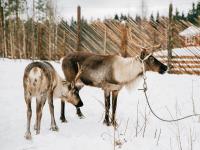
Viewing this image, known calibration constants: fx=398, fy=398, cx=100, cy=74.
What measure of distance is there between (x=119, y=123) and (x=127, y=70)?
0.96 meters

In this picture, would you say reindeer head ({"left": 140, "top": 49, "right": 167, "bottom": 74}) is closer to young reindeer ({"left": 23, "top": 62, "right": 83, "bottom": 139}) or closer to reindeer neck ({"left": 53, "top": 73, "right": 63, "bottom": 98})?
reindeer neck ({"left": 53, "top": 73, "right": 63, "bottom": 98})

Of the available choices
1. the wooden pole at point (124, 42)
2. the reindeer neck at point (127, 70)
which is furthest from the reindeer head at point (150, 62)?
the wooden pole at point (124, 42)

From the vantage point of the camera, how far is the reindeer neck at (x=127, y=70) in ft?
23.4

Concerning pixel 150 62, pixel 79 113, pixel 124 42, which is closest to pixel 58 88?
pixel 79 113

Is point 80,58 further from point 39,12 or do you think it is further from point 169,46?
point 39,12

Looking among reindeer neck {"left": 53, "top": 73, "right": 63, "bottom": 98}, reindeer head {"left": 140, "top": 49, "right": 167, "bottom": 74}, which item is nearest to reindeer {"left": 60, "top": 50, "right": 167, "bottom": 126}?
reindeer head {"left": 140, "top": 49, "right": 167, "bottom": 74}

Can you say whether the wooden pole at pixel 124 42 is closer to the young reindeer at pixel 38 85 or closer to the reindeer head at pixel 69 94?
the reindeer head at pixel 69 94

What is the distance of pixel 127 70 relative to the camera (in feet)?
23.5

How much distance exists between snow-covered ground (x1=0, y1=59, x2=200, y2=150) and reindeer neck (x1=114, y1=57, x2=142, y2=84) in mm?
344

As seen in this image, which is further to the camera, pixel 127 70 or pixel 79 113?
pixel 79 113

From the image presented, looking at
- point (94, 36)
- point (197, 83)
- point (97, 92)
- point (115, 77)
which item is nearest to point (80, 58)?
point (115, 77)

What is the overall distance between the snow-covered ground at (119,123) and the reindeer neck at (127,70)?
1.13 feet

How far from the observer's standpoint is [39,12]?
1567 inches

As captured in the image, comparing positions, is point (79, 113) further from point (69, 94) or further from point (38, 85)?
point (38, 85)
